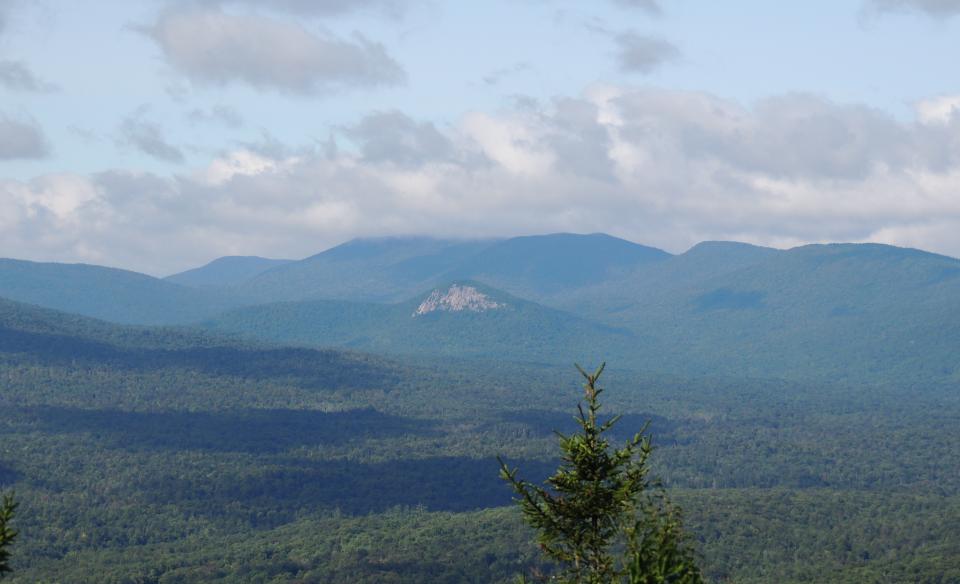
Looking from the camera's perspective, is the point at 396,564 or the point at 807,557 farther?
the point at 807,557

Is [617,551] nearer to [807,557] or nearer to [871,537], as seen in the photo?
[807,557]

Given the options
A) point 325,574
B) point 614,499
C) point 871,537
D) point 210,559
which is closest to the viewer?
point 614,499

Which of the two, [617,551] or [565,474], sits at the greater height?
[565,474]

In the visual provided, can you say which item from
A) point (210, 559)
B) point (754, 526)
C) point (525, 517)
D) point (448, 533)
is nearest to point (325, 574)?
point (210, 559)

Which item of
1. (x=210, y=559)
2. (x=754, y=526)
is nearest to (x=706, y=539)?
(x=754, y=526)

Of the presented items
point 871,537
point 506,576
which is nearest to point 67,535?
point 506,576

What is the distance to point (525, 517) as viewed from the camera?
3484cm

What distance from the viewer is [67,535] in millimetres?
183625

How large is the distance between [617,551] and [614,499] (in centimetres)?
13627

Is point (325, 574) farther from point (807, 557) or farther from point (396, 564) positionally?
point (807, 557)

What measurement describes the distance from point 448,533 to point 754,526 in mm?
50928

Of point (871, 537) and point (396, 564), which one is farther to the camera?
point (871, 537)

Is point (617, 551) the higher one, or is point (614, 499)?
point (614, 499)

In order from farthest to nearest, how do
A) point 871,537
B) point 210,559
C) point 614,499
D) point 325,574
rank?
point 871,537 < point 210,559 < point 325,574 < point 614,499
